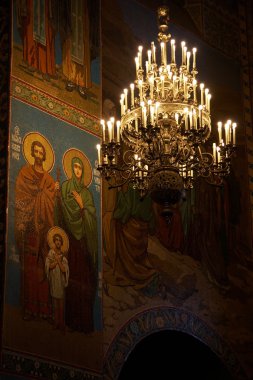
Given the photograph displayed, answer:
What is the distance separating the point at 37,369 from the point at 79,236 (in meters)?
1.96

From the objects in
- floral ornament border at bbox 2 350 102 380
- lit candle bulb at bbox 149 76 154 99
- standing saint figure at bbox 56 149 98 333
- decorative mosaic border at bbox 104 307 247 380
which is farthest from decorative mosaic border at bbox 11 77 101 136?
floral ornament border at bbox 2 350 102 380

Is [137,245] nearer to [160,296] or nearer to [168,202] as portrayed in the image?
[160,296]

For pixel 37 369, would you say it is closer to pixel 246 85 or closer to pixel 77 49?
pixel 77 49

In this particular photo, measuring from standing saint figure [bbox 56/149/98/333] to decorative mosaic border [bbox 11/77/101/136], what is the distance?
1.43 feet

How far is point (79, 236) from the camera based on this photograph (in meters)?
12.7

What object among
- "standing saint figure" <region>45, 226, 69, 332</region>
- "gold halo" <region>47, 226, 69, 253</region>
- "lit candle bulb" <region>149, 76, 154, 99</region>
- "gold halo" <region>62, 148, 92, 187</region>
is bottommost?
"standing saint figure" <region>45, 226, 69, 332</region>

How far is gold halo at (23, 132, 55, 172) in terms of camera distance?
40.4ft

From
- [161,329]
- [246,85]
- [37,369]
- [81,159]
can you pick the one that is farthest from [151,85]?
[246,85]

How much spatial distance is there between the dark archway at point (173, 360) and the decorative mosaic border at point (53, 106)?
10.1 ft

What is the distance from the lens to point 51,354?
11711 mm

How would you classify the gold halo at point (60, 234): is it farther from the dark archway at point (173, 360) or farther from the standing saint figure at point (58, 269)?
the dark archway at point (173, 360)

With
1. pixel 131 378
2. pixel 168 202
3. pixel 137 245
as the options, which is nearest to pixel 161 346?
pixel 131 378

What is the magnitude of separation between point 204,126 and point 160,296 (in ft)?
11.0

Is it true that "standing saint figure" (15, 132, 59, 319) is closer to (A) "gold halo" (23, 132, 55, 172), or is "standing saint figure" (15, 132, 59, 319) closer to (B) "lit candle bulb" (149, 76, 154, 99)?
(A) "gold halo" (23, 132, 55, 172)
